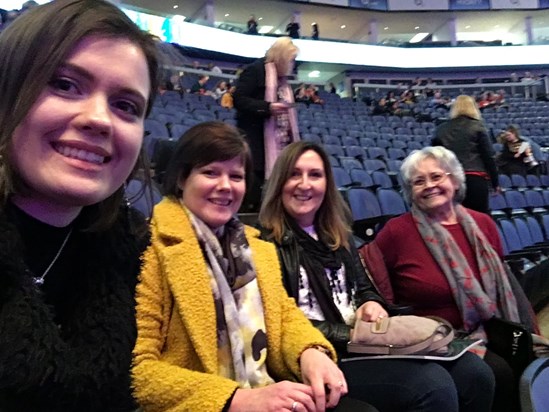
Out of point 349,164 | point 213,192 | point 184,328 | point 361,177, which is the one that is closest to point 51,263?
point 184,328

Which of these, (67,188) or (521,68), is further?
(521,68)

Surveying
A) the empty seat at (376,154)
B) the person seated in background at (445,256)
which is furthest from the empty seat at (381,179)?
the person seated in background at (445,256)

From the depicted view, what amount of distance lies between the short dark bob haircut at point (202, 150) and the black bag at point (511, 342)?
1044 millimetres

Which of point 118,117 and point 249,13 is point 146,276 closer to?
point 118,117

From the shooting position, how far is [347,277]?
62.5 inches

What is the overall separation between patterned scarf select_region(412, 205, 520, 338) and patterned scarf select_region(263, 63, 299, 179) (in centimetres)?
83

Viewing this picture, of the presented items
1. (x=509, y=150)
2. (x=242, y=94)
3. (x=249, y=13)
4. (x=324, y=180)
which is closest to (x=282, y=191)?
(x=324, y=180)

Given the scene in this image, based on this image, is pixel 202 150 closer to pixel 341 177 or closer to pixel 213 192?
pixel 213 192

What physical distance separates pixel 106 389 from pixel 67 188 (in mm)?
254

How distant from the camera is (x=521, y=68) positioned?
54.5ft

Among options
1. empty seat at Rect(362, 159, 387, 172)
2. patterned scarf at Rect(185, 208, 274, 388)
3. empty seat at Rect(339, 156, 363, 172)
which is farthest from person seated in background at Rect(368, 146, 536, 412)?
empty seat at Rect(362, 159, 387, 172)

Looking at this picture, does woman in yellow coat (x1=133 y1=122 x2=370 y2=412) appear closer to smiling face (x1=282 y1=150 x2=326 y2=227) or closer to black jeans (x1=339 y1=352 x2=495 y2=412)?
black jeans (x1=339 y1=352 x2=495 y2=412)

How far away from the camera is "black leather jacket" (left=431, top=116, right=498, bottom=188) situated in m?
2.98

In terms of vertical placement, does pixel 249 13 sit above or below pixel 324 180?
above
